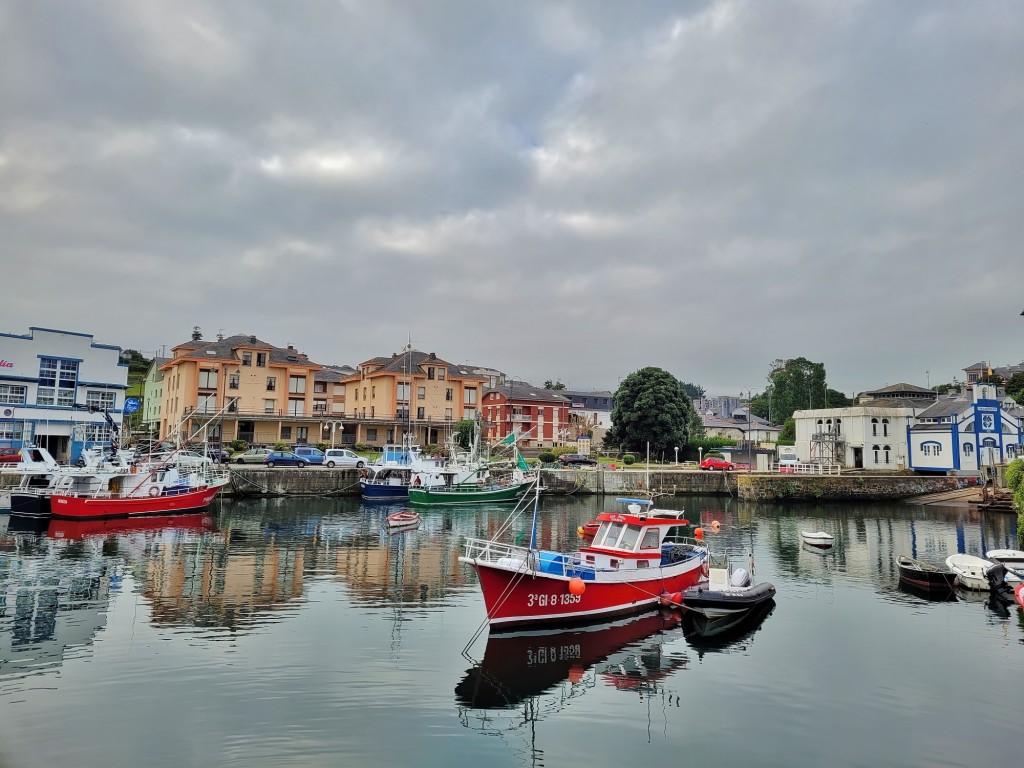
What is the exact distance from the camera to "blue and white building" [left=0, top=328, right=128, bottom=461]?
54.7 meters

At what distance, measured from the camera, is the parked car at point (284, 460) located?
5946 centimetres

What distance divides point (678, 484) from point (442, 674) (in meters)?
53.6

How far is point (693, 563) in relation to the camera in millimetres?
24953

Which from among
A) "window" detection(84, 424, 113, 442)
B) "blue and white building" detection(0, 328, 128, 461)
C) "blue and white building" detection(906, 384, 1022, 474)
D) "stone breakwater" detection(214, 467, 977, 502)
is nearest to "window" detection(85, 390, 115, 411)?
"blue and white building" detection(0, 328, 128, 461)

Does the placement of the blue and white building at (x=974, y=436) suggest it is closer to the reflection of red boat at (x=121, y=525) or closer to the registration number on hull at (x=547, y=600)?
the registration number on hull at (x=547, y=600)

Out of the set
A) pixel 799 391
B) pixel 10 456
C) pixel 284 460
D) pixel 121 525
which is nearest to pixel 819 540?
pixel 121 525

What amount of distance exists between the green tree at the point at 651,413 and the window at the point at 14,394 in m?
62.7

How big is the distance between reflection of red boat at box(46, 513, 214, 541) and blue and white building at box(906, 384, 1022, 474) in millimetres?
70270

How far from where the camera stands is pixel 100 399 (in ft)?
197

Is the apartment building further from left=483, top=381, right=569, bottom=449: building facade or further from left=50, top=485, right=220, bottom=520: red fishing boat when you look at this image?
left=50, top=485, right=220, bottom=520: red fishing boat

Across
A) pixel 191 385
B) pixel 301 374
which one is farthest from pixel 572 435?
pixel 191 385

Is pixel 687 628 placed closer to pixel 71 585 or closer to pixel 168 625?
pixel 168 625

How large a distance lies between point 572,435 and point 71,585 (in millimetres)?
81081

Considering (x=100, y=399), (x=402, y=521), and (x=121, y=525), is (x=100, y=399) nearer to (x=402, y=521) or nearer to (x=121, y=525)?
(x=121, y=525)
